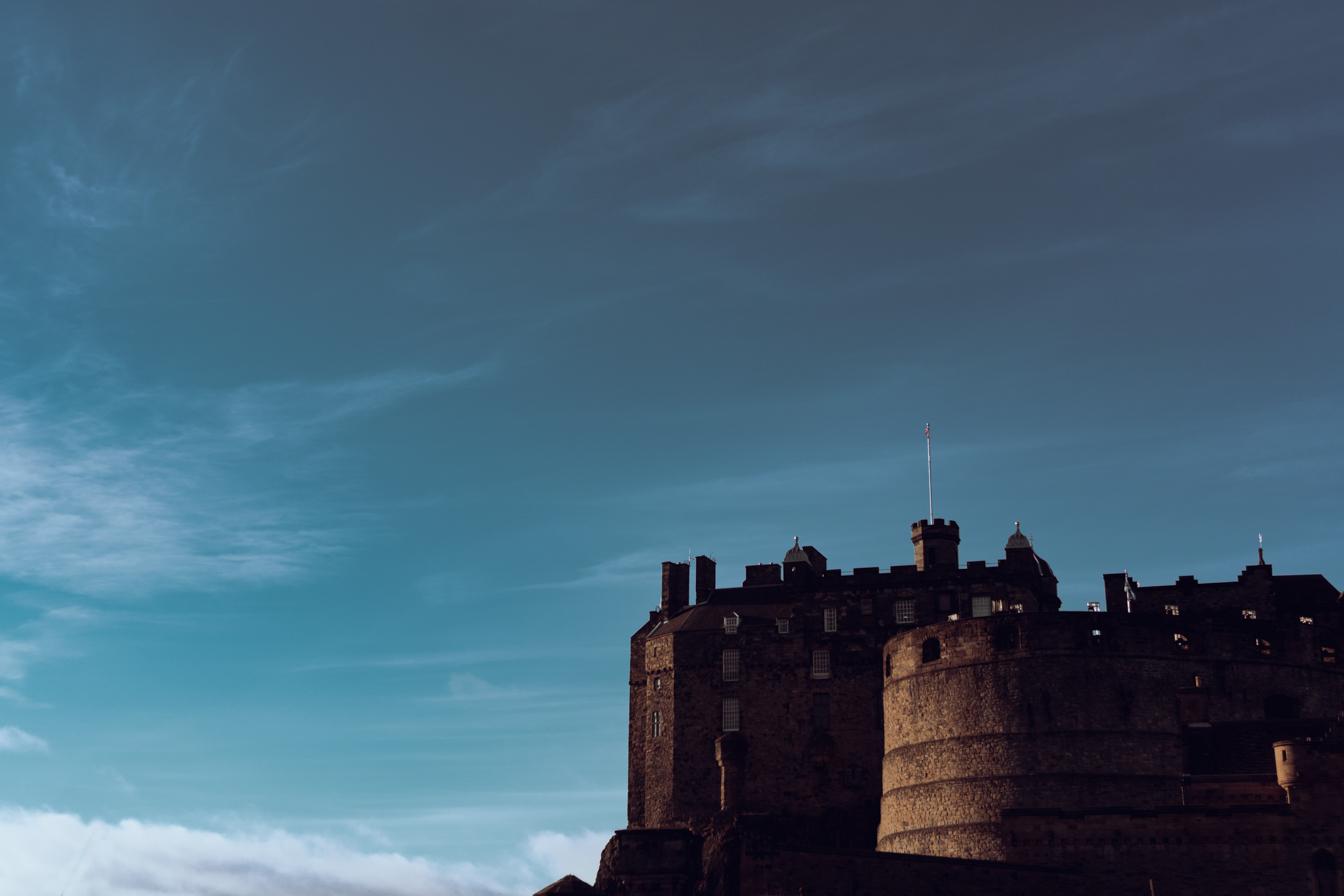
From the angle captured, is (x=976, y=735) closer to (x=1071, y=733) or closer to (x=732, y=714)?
(x=1071, y=733)

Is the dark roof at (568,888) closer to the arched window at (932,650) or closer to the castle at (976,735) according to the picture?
the castle at (976,735)

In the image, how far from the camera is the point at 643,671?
296 ft

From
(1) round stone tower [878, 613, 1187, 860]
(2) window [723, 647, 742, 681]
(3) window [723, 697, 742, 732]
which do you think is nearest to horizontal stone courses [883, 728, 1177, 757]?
(1) round stone tower [878, 613, 1187, 860]

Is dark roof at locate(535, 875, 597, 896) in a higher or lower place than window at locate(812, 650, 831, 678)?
lower

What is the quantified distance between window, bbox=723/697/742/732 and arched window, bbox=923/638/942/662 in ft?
38.9

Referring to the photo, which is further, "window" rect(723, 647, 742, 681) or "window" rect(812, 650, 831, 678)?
"window" rect(723, 647, 742, 681)

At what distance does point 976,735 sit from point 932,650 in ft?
16.0

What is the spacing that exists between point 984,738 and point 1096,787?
5279 millimetres

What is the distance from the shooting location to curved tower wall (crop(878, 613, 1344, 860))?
236 ft

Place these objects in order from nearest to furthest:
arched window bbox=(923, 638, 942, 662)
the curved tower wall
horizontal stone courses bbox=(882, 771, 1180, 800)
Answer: horizontal stone courses bbox=(882, 771, 1180, 800), the curved tower wall, arched window bbox=(923, 638, 942, 662)

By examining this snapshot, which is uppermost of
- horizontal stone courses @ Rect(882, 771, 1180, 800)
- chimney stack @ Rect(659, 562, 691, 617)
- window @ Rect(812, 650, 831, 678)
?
chimney stack @ Rect(659, 562, 691, 617)

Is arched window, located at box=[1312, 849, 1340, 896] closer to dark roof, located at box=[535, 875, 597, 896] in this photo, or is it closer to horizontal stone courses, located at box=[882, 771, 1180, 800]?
horizontal stone courses, located at box=[882, 771, 1180, 800]

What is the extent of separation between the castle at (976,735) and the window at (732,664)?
5.7 inches

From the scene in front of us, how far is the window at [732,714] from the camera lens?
85.1 meters
